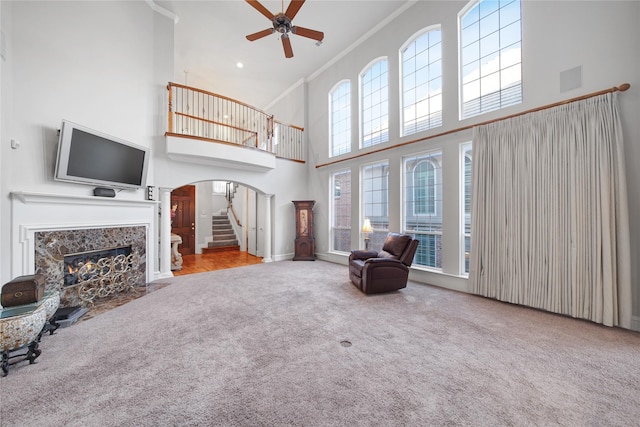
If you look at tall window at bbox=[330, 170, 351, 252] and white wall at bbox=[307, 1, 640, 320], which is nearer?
white wall at bbox=[307, 1, 640, 320]

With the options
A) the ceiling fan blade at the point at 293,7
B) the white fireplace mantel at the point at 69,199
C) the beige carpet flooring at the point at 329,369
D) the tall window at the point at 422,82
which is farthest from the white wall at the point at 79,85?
the tall window at the point at 422,82

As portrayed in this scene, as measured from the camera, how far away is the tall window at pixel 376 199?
18.3ft

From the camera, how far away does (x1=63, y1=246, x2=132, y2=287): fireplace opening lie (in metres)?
3.47

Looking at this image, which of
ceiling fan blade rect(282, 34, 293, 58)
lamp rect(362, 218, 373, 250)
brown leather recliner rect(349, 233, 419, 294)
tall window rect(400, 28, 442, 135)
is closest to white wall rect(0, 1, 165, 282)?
ceiling fan blade rect(282, 34, 293, 58)

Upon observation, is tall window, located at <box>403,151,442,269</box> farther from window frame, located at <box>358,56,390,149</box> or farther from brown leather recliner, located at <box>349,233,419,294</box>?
window frame, located at <box>358,56,390,149</box>

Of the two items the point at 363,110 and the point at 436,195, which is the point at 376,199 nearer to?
the point at 436,195

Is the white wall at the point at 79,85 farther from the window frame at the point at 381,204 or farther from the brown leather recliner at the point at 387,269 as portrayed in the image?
the brown leather recliner at the point at 387,269

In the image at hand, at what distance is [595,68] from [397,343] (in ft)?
13.3

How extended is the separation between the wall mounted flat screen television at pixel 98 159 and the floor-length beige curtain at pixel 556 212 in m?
5.75

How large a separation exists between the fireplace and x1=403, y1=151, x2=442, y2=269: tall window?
17.1 feet

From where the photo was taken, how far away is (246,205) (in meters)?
8.74

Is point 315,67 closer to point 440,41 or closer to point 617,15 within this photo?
point 440,41

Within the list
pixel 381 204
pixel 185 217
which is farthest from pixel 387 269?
pixel 185 217

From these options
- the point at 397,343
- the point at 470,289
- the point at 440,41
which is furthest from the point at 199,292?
the point at 440,41
